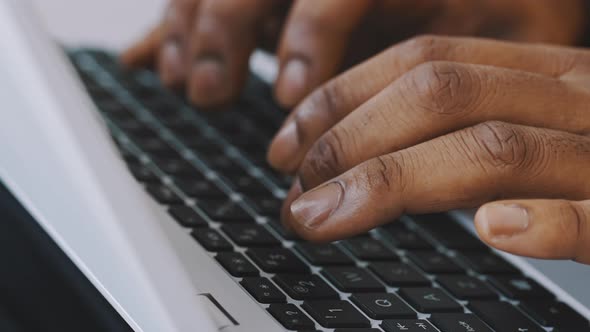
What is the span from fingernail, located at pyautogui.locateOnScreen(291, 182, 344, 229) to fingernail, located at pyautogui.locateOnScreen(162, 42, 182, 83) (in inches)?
15.6


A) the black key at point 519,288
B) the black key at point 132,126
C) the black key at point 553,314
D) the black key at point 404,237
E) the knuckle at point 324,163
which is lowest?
the black key at point 553,314

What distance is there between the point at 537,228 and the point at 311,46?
30 cm

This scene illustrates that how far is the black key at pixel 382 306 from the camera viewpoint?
0.40m

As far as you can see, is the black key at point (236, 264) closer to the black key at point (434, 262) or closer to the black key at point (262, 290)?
the black key at point (262, 290)

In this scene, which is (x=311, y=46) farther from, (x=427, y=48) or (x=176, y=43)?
(x=176, y=43)

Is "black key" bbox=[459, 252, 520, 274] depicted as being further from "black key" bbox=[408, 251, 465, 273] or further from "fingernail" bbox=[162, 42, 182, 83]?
"fingernail" bbox=[162, 42, 182, 83]

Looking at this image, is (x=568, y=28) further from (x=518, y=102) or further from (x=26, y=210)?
(x=26, y=210)

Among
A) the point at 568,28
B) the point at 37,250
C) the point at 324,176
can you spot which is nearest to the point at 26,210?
the point at 37,250

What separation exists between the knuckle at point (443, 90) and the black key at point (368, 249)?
99mm

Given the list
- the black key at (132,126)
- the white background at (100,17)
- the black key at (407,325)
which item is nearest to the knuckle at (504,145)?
the black key at (407,325)

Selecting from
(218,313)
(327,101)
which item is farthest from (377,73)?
(218,313)

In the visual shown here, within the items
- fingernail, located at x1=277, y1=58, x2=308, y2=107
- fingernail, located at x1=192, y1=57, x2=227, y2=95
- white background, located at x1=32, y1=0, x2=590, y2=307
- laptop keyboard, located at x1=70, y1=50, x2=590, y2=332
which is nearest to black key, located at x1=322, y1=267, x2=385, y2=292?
laptop keyboard, located at x1=70, y1=50, x2=590, y2=332

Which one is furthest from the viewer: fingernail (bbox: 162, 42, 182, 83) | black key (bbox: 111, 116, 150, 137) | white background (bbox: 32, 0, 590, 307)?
white background (bbox: 32, 0, 590, 307)

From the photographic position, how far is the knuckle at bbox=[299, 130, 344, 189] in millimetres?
467
